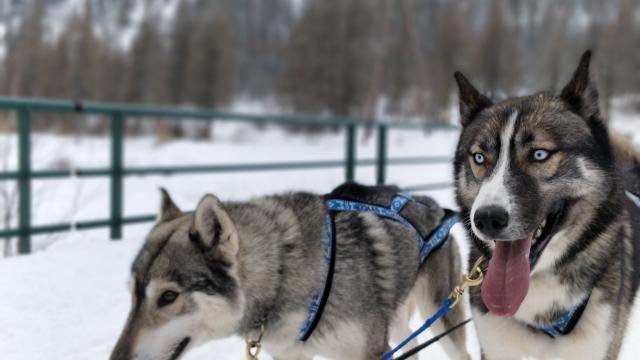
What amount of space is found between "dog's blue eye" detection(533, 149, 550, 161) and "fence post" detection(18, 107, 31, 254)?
428 centimetres

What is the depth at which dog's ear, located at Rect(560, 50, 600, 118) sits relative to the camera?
197 centimetres

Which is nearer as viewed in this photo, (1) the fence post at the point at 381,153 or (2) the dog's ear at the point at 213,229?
(2) the dog's ear at the point at 213,229

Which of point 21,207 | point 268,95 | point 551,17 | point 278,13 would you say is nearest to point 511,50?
point 551,17

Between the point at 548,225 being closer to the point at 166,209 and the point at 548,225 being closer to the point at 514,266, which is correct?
the point at 514,266

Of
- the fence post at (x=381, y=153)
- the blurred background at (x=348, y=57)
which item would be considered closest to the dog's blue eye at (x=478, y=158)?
the fence post at (x=381, y=153)

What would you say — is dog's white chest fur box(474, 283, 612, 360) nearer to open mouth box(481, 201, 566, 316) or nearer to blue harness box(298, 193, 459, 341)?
open mouth box(481, 201, 566, 316)

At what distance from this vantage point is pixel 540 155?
1.84 meters

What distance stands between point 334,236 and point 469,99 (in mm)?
847

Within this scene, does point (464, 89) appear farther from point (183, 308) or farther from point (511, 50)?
point (511, 50)

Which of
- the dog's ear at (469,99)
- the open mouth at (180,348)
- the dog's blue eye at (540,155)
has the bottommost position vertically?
the open mouth at (180,348)

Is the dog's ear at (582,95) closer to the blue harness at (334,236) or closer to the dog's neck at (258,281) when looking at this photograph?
the blue harness at (334,236)

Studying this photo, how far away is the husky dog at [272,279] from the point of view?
2.06 m

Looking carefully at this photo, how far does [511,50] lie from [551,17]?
19844 millimetres

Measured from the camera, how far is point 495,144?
1913mm
